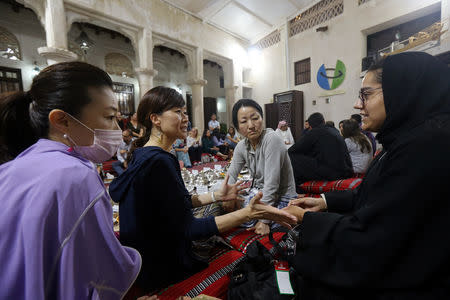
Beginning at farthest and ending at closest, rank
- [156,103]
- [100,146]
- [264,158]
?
[264,158], [156,103], [100,146]

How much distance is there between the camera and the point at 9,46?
6973mm

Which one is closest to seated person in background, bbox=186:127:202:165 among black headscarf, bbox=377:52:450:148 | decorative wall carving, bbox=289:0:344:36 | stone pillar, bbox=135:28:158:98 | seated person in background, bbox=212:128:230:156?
seated person in background, bbox=212:128:230:156

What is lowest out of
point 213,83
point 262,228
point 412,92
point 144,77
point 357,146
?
point 262,228

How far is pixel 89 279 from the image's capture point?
2.18 ft

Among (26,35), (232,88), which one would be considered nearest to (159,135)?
(232,88)

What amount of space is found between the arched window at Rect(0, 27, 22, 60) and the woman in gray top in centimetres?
940

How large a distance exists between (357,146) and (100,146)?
372cm

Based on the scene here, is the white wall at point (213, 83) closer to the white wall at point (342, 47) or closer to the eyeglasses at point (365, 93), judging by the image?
the white wall at point (342, 47)

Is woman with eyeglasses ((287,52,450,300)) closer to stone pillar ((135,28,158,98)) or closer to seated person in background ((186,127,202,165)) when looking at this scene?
seated person in background ((186,127,202,165))

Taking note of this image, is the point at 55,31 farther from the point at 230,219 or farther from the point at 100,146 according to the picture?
the point at 230,219

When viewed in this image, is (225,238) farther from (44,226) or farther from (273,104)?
(273,104)

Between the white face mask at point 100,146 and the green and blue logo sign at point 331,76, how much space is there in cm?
911

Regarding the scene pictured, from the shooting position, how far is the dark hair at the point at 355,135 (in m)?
3.35

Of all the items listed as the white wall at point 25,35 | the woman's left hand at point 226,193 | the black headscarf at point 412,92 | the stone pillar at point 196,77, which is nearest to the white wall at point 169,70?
the stone pillar at point 196,77
